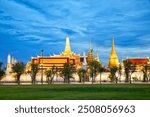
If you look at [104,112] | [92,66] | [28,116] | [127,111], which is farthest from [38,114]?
[92,66]

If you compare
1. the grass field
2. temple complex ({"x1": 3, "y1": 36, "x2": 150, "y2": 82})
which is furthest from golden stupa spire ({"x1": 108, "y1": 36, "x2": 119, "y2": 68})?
the grass field

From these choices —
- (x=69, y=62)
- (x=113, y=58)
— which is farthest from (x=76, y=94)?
(x=113, y=58)

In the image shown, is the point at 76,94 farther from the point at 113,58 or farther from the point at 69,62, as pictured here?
the point at 113,58

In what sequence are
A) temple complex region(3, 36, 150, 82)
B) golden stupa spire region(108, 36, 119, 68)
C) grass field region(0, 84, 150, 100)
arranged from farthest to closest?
golden stupa spire region(108, 36, 119, 68) → temple complex region(3, 36, 150, 82) → grass field region(0, 84, 150, 100)

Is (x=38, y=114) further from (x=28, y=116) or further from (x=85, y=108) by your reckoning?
(x=85, y=108)

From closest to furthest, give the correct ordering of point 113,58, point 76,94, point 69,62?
1. point 76,94
2. point 69,62
3. point 113,58

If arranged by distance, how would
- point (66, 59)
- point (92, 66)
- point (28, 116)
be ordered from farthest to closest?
point (66, 59)
point (92, 66)
point (28, 116)

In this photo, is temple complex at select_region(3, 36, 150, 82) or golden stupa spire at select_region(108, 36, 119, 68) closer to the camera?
temple complex at select_region(3, 36, 150, 82)

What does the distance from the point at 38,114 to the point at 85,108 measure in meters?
2.13

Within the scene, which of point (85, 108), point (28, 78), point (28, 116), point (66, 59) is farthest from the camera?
point (66, 59)

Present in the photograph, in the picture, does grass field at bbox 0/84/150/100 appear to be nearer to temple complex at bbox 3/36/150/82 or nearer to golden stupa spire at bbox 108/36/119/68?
temple complex at bbox 3/36/150/82

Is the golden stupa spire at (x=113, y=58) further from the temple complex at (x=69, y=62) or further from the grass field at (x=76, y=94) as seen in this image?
the grass field at (x=76, y=94)

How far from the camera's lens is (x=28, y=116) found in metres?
15.4

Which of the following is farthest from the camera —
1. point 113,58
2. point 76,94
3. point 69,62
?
point 113,58
